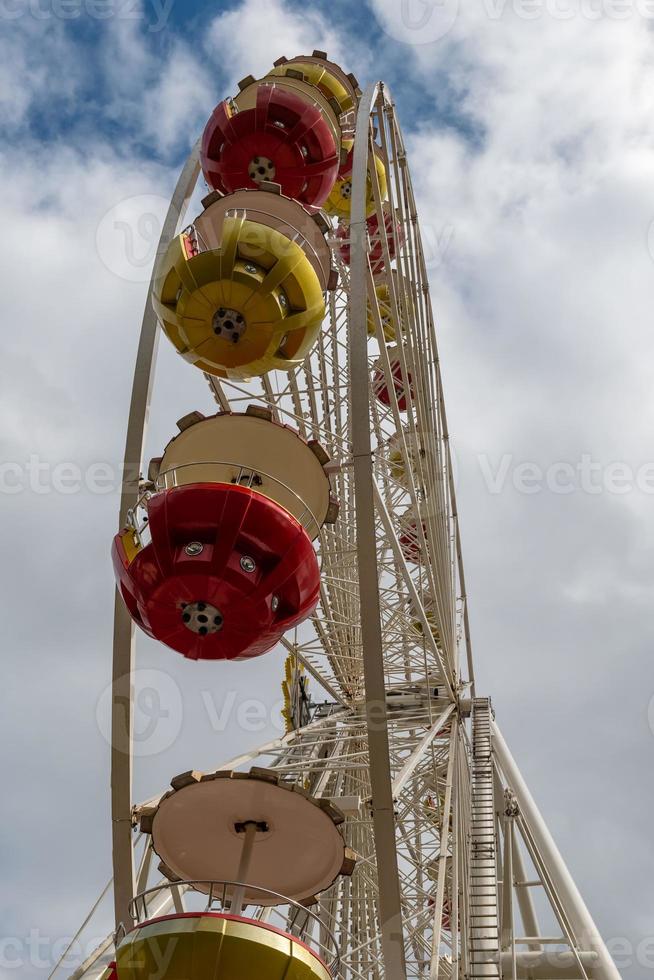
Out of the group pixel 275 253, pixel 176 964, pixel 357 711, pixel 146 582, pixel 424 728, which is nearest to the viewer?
pixel 176 964

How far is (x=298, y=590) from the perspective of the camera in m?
8.17

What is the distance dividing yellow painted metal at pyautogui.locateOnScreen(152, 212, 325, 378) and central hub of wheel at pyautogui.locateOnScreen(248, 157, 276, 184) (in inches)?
91.9

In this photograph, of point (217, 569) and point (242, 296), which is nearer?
point (217, 569)

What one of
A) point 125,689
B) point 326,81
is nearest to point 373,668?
point 125,689

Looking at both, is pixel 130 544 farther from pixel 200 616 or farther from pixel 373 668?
pixel 373 668

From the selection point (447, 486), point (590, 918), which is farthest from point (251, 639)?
point (447, 486)

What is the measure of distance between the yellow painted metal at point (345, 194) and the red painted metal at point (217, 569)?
7.86 m

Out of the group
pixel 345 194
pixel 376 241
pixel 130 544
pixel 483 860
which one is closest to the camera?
pixel 130 544

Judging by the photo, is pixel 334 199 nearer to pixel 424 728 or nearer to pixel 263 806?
pixel 424 728

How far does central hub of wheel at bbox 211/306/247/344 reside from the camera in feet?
30.2

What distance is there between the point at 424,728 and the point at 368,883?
102 inches

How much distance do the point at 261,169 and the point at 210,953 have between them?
8.69 m

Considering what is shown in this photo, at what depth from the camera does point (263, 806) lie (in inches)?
326

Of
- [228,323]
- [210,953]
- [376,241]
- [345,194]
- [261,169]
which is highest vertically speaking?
[345,194]
